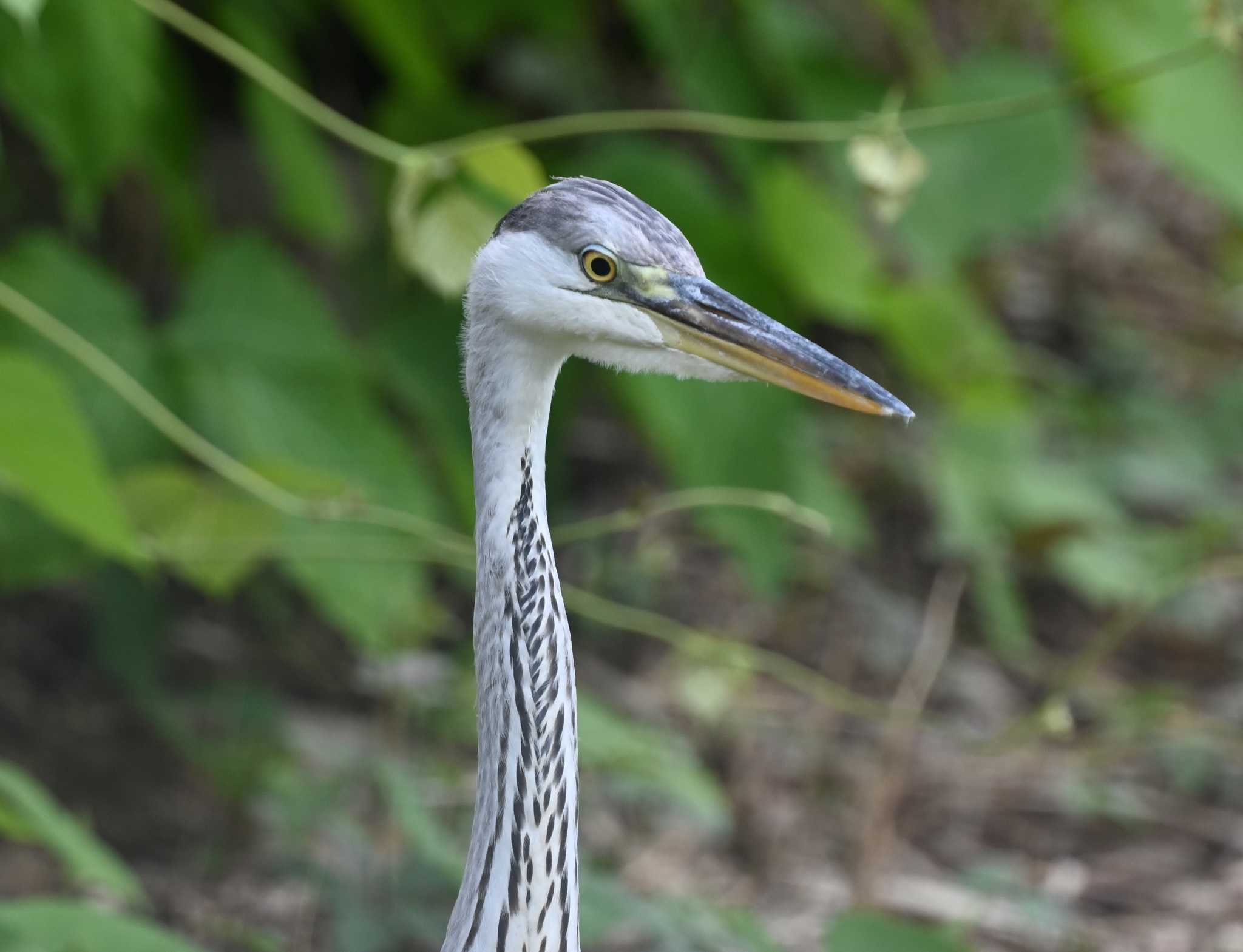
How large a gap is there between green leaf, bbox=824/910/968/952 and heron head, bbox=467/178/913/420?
122 cm

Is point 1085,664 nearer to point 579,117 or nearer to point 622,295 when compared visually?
point 579,117

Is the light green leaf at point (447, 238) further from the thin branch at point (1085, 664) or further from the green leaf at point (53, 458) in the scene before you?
the thin branch at point (1085, 664)

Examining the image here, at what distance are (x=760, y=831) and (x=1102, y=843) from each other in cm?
91

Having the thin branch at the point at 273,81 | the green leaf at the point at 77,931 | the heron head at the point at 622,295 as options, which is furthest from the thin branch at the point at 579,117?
the green leaf at the point at 77,931

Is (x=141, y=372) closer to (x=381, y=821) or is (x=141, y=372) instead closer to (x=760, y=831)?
(x=381, y=821)

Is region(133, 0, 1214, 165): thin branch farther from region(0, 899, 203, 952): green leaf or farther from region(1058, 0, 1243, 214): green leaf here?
region(0, 899, 203, 952): green leaf

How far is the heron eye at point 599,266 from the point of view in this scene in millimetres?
1831

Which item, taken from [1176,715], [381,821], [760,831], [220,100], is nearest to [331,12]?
[220,100]

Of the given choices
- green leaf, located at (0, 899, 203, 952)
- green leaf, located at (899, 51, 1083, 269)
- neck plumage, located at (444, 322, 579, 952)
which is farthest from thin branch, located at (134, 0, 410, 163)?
green leaf, located at (899, 51, 1083, 269)

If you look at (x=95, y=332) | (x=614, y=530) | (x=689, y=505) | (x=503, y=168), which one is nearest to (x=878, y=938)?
(x=689, y=505)

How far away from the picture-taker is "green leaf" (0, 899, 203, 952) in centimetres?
226

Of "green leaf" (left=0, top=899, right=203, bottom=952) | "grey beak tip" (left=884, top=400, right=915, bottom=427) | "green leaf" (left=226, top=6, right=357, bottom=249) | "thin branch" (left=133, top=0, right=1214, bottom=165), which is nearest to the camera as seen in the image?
"grey beak tip" (left=884, top=400, right=915, bottom=427)

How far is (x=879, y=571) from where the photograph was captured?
5055 millimetres

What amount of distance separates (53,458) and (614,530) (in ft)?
5.46
